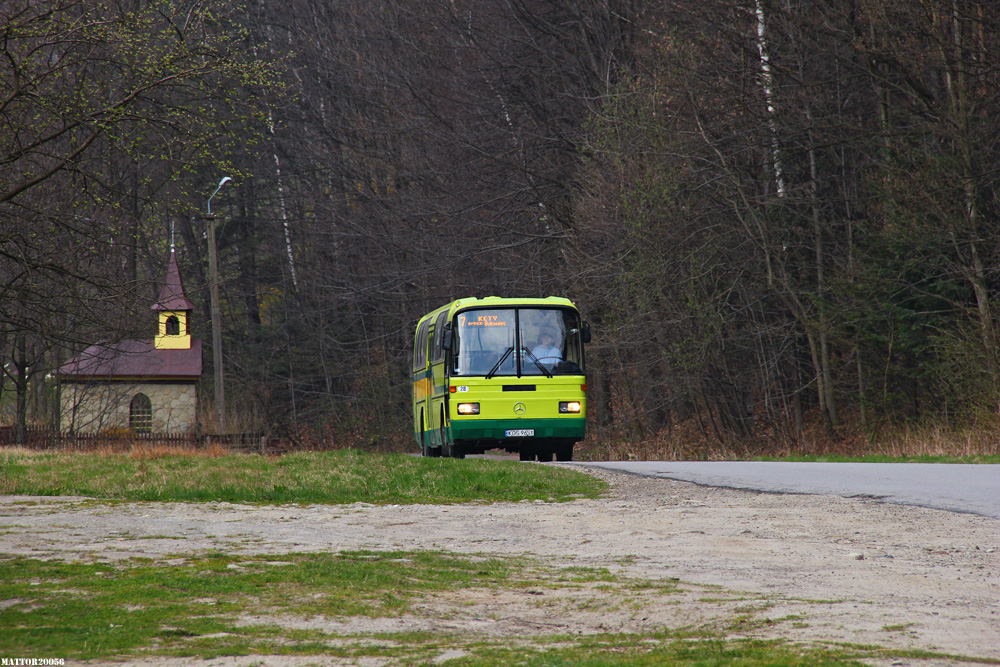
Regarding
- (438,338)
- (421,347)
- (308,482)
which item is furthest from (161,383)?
(308,482)

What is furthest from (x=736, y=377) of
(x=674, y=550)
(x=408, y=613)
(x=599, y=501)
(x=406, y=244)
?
(x=408, y=613)

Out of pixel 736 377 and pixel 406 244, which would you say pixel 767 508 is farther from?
pixel 406 244

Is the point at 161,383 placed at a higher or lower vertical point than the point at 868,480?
higher

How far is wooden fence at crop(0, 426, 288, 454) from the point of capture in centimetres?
3198

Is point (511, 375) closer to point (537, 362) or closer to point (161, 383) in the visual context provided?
point (537, 362)

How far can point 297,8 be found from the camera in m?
49.3

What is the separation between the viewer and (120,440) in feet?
111

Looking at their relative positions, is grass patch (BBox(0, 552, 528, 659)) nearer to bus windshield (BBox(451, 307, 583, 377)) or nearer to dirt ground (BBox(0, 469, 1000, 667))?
dirt ground (BBox(0, 469, 1000, 667))

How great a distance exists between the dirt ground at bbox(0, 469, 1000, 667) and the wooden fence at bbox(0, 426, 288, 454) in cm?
1944

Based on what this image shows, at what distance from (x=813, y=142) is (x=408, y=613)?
26.1 m

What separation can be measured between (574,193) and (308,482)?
23423mm

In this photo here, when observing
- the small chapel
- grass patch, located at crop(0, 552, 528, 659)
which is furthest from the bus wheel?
the small chapel

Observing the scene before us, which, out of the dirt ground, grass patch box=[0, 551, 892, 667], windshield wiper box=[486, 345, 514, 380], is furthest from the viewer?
windshield wiper box=[486, 345, 514, 380]

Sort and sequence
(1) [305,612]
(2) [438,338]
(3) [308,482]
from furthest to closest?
(2) [438,338] → (3) [308,482] → (1) [305,612]
